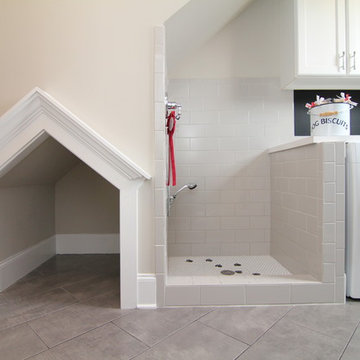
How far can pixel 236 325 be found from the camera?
1.22 meters

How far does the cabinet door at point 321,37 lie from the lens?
184 centimetres

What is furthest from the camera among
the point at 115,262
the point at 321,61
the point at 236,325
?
the point at 115,262

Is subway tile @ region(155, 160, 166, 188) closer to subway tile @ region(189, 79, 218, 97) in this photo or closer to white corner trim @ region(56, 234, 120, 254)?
subway tile @ region(189, 79, 218, 97)

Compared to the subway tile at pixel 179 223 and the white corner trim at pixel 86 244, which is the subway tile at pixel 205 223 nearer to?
the subway tile at pixel 179 223

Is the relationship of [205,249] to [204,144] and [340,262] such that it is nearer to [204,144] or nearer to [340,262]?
[204,144]

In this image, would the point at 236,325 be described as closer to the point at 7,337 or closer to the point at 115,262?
the point at 7,337

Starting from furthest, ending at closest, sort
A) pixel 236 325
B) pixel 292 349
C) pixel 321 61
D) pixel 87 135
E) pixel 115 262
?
pixel 115 262, pixel 321 61, pixel 87 135, pixel 236 325, pixel 292 349

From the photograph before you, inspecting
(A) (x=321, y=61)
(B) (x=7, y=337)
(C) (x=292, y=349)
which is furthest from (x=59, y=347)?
(A) (x=321, y=61)

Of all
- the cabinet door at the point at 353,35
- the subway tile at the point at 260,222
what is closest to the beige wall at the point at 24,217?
the subway tile at the point at 260,222

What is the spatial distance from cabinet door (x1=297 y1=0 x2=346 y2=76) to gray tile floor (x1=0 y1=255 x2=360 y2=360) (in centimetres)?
161

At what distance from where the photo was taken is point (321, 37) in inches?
73.0

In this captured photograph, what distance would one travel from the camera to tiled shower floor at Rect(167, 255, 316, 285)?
4.75 feet

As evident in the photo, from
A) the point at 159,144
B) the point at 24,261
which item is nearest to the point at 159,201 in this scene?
the point at 159,144

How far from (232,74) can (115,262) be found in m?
1.90
